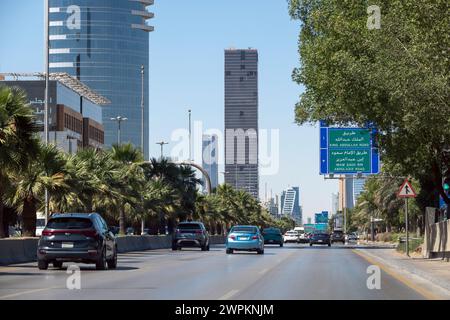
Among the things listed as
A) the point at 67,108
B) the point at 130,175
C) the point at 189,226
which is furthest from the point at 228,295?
the point at 67,108

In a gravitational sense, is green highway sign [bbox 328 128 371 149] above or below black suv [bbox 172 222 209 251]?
above

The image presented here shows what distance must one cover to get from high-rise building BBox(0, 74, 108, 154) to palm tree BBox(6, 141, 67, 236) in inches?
3440

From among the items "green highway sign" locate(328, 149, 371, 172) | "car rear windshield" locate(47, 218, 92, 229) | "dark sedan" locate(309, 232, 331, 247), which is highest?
"green highway sign" locate(328, 149, 371, 172)

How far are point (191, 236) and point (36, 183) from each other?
13310mm

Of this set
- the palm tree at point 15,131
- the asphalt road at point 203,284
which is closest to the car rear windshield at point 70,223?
the asphalt road at point 203,284

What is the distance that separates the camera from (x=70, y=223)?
2628 cm

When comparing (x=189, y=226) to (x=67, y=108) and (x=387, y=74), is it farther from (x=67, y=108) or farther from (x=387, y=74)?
(x=67, y=108)

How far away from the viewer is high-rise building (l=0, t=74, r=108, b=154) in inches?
5546

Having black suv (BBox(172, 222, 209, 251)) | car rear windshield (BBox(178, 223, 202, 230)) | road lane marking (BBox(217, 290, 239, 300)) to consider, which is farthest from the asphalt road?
car rear windshield (BBox(178, 223, 202, 230))

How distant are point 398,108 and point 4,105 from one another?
1375cm

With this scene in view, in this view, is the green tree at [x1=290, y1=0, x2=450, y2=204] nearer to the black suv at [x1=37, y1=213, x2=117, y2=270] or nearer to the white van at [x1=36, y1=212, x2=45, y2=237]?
the black suv at [x1=37, y1=213, x2=117, y2=270]

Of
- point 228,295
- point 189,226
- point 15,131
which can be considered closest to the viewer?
point 228,295

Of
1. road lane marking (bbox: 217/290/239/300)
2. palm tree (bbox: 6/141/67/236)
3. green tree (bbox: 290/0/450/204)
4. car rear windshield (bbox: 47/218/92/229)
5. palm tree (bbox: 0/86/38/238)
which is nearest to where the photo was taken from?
road lane marking (bbox: 217/290/239/300)
